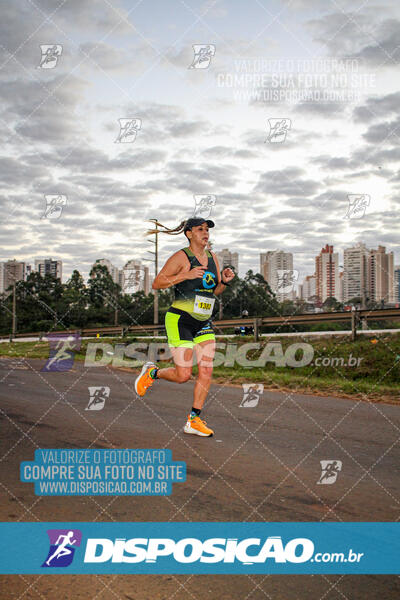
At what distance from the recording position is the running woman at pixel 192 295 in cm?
437

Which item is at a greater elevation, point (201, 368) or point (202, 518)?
point (201, 368)

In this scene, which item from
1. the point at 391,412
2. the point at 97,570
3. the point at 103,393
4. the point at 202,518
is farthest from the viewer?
the point at 103,393

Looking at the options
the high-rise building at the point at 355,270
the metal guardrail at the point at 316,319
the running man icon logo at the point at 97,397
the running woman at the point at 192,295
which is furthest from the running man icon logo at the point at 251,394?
the high-rise building at the point at 355,270

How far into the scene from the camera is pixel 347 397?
10.3 m

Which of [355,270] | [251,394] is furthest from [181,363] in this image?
[355,270]

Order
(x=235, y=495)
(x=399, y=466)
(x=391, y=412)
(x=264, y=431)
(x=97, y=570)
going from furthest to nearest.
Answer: (x=391, y=412), (x=264, y=431), (x=399, y=466), (x=235, y=495), (x=97, y=570)

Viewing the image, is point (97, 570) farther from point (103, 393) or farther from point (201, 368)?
point (103, 393)

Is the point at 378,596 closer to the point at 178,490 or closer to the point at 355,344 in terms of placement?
the point at 178,490

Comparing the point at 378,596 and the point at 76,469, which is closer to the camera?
the point at 378,596

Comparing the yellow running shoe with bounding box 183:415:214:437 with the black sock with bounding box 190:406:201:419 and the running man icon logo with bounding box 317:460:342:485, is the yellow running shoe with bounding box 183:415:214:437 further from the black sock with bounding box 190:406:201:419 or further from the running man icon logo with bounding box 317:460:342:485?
the running man icon logo with bounding box 317:460:342:485

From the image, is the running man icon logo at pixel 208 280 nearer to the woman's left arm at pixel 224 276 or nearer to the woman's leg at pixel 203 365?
the woman's left arm at pixel 224 276

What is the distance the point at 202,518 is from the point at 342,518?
0.99 m

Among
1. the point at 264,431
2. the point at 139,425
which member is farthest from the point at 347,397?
the point at 139,425

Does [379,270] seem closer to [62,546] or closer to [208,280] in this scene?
[208,280]
